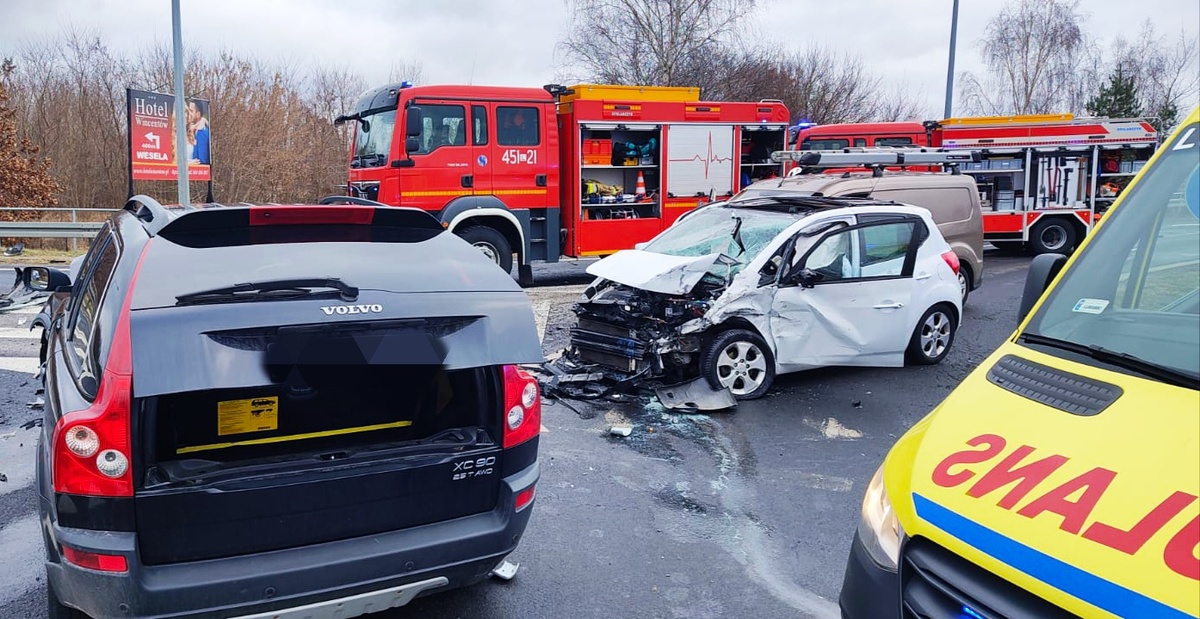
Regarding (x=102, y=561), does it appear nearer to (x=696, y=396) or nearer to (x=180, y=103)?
(x=696, y=396)

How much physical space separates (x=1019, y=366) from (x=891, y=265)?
211 inches

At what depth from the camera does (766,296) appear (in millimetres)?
7066

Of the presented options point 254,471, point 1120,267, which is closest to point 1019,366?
point 1120,267

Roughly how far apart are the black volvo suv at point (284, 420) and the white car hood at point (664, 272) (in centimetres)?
350

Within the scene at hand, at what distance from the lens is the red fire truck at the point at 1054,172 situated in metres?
17.4

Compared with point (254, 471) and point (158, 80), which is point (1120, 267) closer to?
point (254, 471)

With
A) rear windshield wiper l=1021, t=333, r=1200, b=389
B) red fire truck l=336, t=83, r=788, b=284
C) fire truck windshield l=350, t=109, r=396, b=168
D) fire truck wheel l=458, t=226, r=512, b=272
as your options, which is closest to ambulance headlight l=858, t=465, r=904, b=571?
rear windshield wiper l=1021, t=333, r=1200, b=389

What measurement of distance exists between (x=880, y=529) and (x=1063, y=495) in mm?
586

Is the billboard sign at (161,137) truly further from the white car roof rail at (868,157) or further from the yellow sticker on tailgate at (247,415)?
the yellow sticker on tailgate at (247,415)

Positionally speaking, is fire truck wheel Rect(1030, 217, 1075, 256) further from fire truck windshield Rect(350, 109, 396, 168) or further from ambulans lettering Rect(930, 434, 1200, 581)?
ambulans lettering Rect(930, 434, 1200, 581)

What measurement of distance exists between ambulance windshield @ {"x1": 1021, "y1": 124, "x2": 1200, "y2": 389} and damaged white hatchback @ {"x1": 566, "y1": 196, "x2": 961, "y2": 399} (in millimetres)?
3989

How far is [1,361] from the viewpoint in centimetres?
784

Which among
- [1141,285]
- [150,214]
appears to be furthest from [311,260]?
[1141,285]

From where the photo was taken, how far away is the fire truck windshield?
40.2ft
